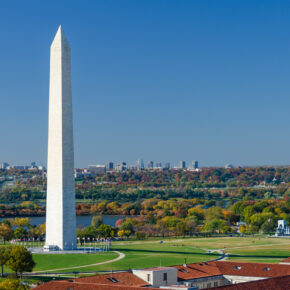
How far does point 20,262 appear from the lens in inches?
2704

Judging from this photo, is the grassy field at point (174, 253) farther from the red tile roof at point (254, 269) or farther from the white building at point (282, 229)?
the red tile roof at point (254, 269)

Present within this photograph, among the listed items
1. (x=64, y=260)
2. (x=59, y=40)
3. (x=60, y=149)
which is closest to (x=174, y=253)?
(x=64, y=260)

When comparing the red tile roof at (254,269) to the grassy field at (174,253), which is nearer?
the red tile roof at (254,269)

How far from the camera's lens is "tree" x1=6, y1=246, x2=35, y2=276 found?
6850cm

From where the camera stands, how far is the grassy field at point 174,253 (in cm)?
7831

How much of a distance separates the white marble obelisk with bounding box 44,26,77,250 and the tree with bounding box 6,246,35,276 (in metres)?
14.7

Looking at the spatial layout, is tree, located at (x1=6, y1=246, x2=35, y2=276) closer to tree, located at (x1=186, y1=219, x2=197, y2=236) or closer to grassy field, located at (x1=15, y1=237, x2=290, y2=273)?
grassy field, located at (x1=15, y1=237, x2=290, y2=273)

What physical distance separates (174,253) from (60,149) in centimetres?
1747

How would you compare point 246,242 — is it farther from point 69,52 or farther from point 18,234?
point 69,52

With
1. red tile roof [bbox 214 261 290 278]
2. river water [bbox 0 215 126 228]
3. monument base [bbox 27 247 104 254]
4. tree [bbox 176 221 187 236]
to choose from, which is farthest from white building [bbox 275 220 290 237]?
red tile roof [bbox 214 261 290 278]

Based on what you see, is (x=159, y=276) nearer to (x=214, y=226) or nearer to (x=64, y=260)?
(x=64, y=260)

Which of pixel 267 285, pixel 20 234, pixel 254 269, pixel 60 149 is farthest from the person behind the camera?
pixel 20 234

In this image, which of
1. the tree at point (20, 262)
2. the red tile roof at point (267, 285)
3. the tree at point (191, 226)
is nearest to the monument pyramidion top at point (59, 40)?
the tree at point (20, 262)

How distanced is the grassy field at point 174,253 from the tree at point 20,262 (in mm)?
4554
